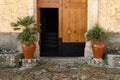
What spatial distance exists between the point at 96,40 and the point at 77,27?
1.12 m

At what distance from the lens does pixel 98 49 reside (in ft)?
31.7

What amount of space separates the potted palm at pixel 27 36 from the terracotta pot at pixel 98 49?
1.89m

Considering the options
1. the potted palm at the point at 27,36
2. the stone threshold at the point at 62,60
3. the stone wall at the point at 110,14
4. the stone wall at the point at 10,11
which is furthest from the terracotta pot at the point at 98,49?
the stone wall at the point at 10,11

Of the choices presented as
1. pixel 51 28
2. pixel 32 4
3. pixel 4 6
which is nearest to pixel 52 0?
pixel 32 4

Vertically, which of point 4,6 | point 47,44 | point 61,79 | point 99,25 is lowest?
point 61,79

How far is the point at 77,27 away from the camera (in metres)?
10.6

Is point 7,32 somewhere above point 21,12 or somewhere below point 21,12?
below

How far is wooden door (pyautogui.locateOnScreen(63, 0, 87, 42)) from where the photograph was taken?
10519mm

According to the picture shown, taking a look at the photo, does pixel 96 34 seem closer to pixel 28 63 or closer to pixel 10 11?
pixel 28 63

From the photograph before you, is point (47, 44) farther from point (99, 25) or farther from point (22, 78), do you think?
point (22, 78)

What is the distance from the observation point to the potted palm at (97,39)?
967 centimetres

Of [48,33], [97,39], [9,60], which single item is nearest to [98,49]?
[97,39]

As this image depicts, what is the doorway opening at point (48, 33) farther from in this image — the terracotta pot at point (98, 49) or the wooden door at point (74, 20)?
the terracotta pot at point (98, 49)

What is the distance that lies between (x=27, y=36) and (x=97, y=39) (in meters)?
2.23
